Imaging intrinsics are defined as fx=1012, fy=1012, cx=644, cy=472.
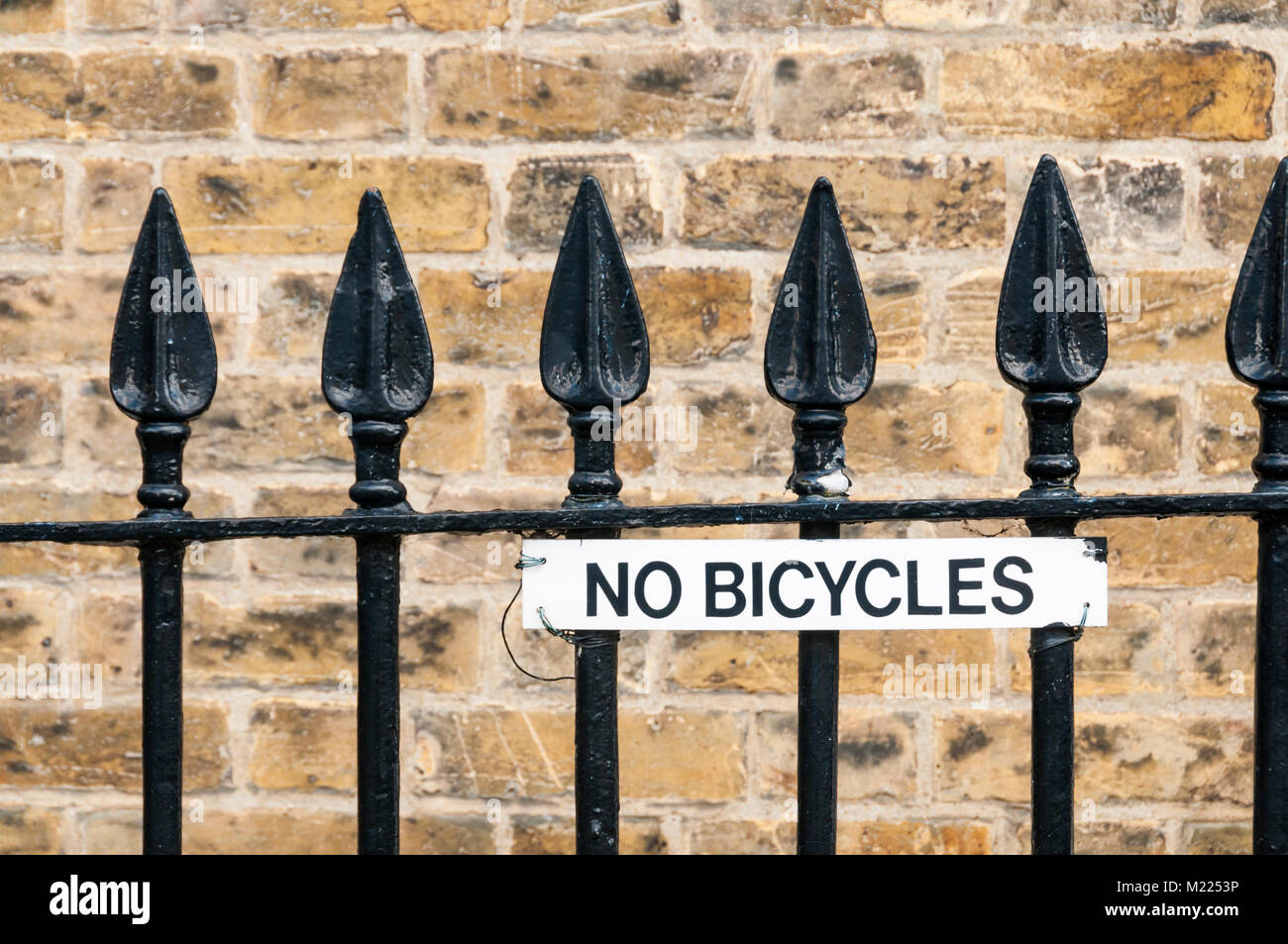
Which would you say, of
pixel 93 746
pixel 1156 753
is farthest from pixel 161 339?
pixel 1156 753

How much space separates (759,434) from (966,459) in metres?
0.27

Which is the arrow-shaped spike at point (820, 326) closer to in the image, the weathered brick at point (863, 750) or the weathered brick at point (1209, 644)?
the weathered brick at point (863, 750)

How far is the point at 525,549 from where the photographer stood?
2.56ft

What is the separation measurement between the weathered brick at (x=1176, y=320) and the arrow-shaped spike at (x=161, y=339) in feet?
3.56

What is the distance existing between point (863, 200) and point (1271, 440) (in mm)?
653

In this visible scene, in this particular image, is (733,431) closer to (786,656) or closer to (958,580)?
(786,656)

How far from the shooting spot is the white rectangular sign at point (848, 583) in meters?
0.76

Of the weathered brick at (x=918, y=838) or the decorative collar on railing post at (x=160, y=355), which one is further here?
the weathered brick at (x=918, y=838)

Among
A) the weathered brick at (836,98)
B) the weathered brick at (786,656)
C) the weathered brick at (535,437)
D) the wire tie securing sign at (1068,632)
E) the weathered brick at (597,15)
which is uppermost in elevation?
the weathered brick at (597,15)

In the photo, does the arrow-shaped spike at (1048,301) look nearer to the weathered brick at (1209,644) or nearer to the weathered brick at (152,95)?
the weathered brick at (1209,644)

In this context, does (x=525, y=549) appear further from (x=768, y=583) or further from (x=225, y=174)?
(x=225, y=174)

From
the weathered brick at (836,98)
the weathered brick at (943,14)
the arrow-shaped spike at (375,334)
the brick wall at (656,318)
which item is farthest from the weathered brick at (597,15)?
the arrow-shaped spike at (375,334)

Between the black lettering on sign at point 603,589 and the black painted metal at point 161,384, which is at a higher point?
the black painted metal at point 161,384

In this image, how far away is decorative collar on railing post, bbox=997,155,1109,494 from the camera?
0.77 metres
